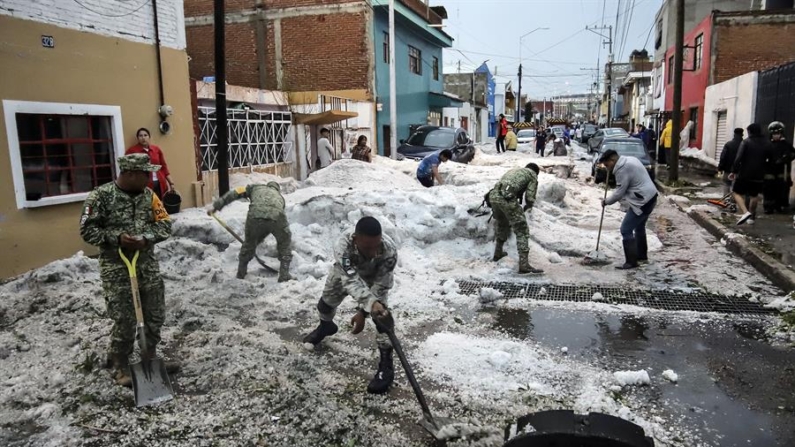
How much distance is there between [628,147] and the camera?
18219 mm

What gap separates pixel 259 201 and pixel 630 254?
4931 mm

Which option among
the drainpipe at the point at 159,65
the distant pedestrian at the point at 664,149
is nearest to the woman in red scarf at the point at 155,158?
the drainpipe at the point at 159,65

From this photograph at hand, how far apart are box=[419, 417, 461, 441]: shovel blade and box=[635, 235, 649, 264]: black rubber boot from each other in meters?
5.19

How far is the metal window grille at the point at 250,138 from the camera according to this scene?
12719 mm

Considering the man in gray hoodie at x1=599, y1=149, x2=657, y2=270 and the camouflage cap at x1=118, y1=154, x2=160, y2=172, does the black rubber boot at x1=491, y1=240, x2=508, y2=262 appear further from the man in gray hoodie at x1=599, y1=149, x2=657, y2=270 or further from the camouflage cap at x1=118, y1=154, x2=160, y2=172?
the camouflage cap at x1=118, y1=154, x2=160, y2=172

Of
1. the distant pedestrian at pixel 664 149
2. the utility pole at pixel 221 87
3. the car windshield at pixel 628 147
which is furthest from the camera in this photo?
the distant pedestrian at pixel 664 149

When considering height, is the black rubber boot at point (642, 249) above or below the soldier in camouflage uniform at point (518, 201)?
below

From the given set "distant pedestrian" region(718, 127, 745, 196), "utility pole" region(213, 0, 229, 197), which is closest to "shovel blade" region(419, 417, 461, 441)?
"utility pole" region(213, 0, 229, 197)

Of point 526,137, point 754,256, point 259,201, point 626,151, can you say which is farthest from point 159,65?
point 526,137

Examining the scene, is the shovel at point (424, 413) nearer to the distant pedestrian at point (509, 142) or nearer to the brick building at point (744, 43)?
the brick building at point (744, 43)

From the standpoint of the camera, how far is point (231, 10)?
2123cm

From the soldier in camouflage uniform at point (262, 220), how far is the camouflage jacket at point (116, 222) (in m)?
2.39

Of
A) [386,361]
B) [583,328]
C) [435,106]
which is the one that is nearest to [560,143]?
[435,106]

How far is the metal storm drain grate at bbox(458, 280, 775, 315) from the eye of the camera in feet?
19.9
